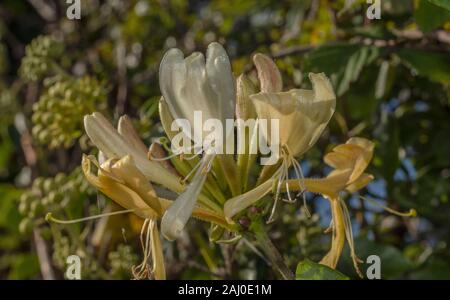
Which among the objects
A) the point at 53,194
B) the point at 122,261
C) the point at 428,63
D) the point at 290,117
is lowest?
the point at 122,261

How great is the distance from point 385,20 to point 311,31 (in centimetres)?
29

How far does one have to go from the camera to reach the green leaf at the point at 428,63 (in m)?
1.72

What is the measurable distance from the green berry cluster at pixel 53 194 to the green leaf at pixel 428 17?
0.61 metres

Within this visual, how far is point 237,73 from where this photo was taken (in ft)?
6.89

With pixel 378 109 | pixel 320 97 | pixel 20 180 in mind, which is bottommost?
pixel 20 180

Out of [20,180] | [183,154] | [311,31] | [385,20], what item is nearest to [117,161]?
[183,154]

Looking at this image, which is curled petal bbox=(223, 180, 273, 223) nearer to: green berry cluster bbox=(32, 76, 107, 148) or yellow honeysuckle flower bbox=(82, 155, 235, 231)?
yellow honeysuckle flower bbox=(82, 155, 235, 231)

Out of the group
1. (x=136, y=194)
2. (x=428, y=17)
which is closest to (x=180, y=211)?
(x=136, y=194)

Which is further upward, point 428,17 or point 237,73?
point 428,17

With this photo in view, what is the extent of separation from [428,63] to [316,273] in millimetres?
757

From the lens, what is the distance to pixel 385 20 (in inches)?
74.1

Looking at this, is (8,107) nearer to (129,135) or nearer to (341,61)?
(341,61)

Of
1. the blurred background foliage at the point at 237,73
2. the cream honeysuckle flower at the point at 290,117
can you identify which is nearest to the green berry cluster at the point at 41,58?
the blurred background foliage at the point at 237,73

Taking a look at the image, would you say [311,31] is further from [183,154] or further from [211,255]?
[183,154]
